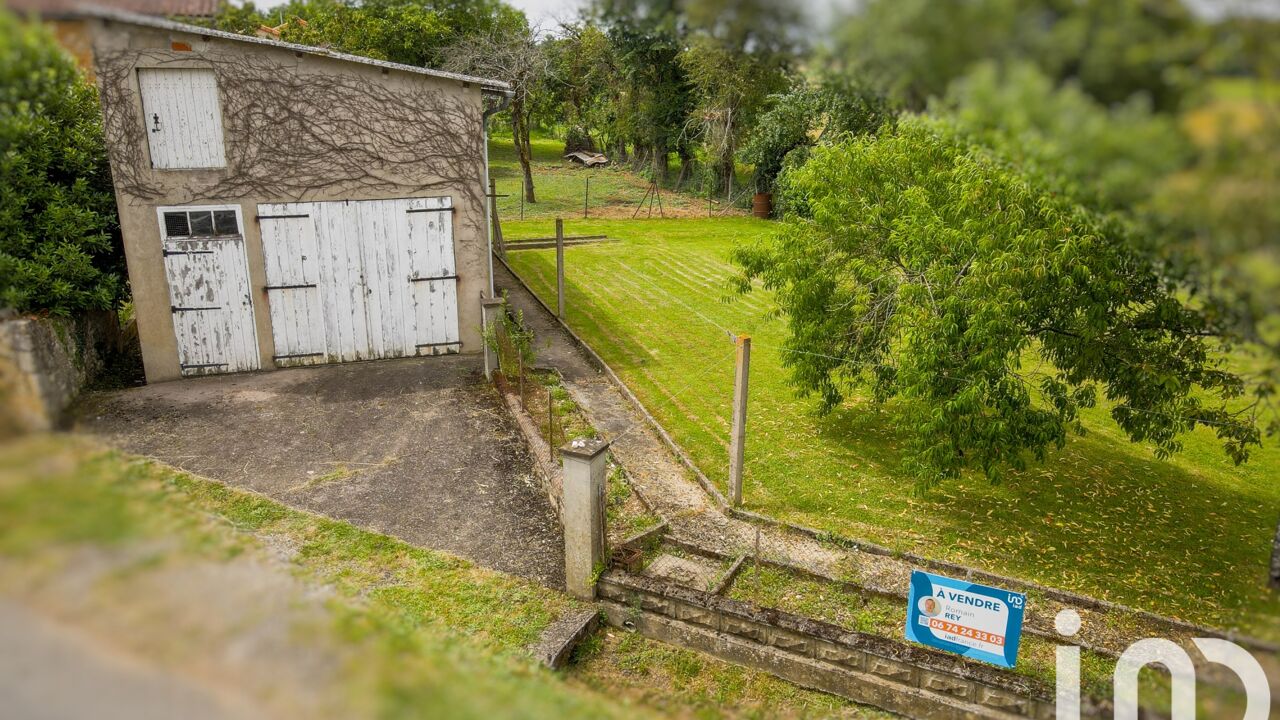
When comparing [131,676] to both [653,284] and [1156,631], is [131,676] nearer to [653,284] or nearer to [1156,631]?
[1156,631]

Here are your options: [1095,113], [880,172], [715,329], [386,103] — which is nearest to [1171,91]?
→ [1095,113]

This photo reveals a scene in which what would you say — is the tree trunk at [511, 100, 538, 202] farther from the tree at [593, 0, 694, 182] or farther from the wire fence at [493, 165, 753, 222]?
the tree at [593, 0, 694, 182]

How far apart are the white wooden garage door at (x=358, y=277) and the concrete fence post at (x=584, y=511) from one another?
5.68 m

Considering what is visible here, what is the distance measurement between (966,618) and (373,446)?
625cm

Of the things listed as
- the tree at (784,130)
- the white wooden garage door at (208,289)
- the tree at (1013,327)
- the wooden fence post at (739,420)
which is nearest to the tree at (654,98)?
the tree at (784,130)

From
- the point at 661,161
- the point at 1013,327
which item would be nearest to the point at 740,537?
the point at 1013,327

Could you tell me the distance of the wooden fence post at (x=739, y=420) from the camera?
7535 millimetres

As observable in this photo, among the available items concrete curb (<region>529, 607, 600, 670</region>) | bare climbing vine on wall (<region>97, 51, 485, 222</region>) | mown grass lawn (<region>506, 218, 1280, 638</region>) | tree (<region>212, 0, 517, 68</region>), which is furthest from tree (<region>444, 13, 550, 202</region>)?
concrete curb (<region>529, 607, 600, 670</region>)

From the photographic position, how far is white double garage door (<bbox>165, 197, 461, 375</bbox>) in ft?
32.9

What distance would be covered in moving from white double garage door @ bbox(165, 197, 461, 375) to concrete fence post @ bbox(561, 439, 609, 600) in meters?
5.72

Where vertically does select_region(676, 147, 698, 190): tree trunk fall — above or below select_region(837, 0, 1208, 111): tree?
below

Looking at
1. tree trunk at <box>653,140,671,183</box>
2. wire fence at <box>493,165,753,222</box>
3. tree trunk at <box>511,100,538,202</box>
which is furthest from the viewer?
tree trunk at <box>653,140,671,183</box>

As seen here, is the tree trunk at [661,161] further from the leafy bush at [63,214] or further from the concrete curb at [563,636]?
the concrete curb at [563,636]

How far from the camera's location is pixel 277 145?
32.3 feet
